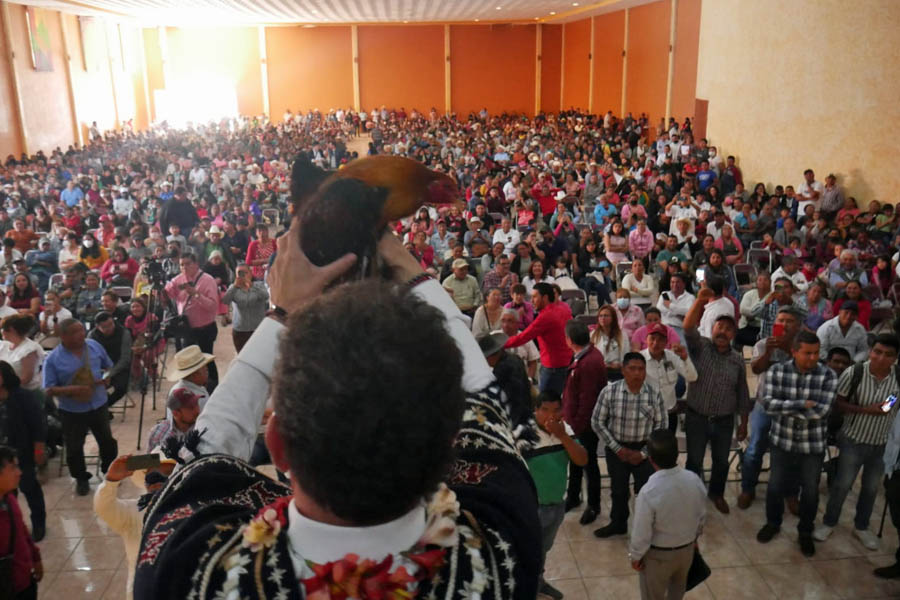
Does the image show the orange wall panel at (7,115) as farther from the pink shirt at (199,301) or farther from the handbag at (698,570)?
the handbag at (698,570)

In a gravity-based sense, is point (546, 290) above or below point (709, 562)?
above

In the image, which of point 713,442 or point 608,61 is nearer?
point 713,442

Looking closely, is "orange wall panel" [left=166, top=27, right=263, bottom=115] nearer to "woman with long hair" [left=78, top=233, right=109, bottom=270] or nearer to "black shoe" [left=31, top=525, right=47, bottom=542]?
"woman with long hair" [left=78, top=233, right=109, bottom=270]

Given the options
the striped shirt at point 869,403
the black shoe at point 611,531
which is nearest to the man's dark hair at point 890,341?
the striped shirt at point 869,403

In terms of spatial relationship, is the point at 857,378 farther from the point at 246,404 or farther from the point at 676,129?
the point at 676,129

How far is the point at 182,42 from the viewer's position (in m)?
30.9

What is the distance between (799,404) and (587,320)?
2626 mm

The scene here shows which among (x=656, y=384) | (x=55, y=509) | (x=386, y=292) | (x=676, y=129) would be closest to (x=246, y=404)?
(x=386, y=292)

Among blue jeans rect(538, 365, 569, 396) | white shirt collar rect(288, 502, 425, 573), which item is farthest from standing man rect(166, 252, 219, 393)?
white shirt collar rect(288, 502, 425, 573)

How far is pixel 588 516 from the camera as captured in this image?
5492mm

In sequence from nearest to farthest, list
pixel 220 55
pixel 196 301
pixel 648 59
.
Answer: pixel 196 301, pixel 648 59, pixel 220 55

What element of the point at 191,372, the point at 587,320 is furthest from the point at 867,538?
the point at 191,372

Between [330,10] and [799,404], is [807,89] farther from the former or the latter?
[330,10]

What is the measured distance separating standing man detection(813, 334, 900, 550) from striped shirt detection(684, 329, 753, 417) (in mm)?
639
